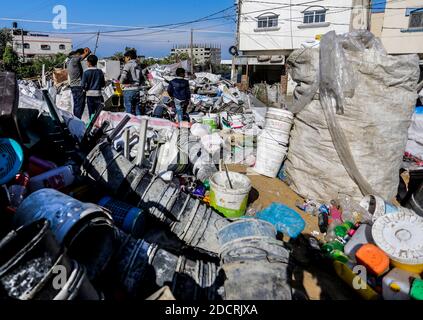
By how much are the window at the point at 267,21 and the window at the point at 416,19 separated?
7107 millimetres

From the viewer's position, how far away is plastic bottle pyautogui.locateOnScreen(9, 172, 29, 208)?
85.5 inches

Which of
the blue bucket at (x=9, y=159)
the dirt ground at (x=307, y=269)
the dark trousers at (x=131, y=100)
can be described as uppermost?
the dark trousers at (x=131, y=100)

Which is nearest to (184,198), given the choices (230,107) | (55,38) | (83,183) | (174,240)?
(174,240)

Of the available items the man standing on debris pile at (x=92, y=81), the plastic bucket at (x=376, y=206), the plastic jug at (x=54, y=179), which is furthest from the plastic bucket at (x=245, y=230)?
the man standing on debris pile at (x=92, y=81)

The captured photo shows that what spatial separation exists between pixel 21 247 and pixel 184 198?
1.46 metres

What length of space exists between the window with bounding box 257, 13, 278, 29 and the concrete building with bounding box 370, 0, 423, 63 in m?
5.97

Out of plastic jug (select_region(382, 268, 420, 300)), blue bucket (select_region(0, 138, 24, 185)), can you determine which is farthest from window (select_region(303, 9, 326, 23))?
blue bucket (select_region(0, 138, 24, 185))

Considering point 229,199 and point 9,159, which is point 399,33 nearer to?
point 229,199

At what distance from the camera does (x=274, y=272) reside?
5.74 ft

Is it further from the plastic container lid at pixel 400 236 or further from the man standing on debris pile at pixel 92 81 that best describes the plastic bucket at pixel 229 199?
the man standing on debris pile at pixel 92 81

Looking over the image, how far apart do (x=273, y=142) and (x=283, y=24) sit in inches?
639

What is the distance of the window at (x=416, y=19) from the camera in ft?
48.5

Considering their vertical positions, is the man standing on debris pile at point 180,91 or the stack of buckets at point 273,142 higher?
the man standing on debris pile at point 180,91

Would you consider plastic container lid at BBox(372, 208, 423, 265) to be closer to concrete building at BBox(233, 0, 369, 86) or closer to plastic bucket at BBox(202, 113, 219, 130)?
plastic bucket at BBox(202, 113, 219, 130)
